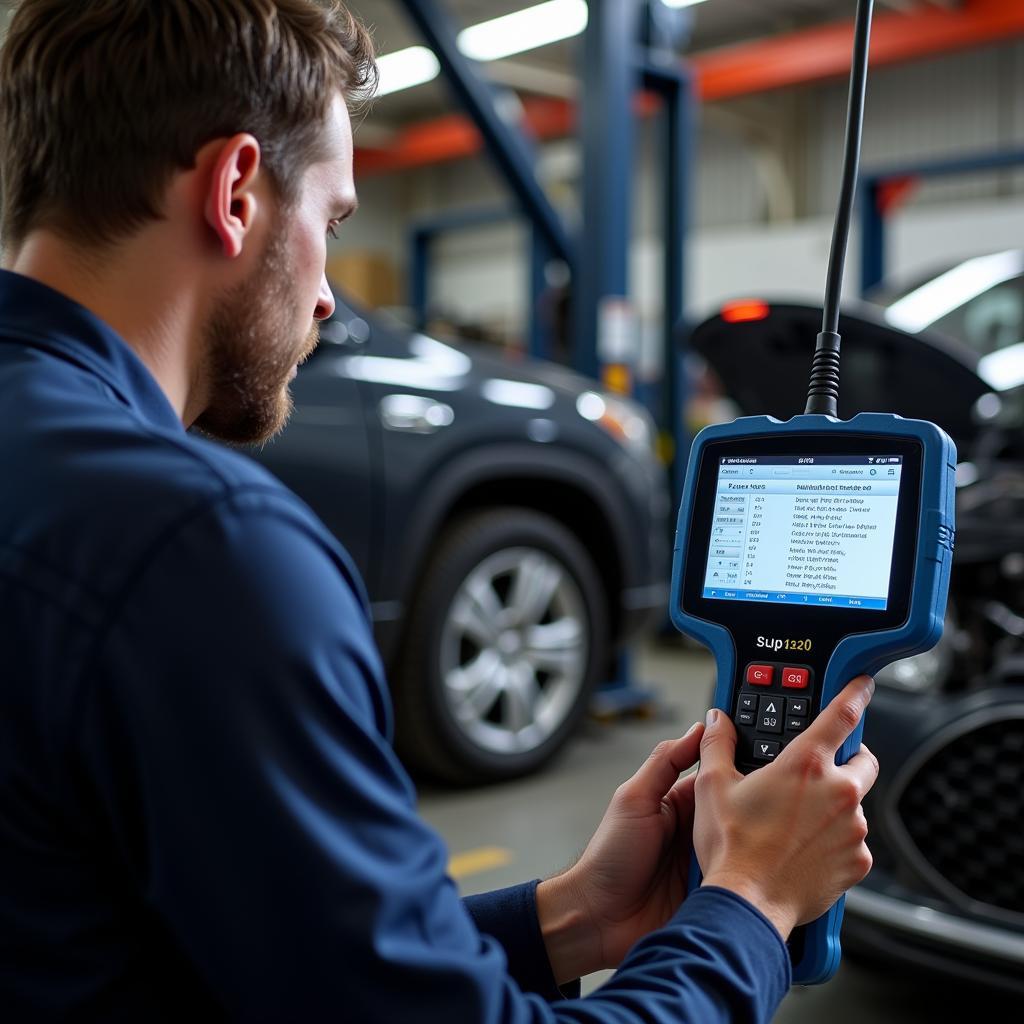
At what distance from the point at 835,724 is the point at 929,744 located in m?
1.19

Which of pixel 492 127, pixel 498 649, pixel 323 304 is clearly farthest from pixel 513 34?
pixel 323 304

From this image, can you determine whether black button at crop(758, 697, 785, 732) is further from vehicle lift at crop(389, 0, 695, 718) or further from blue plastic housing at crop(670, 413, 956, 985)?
vehicle lift at crop(389, 0, 695, 718)

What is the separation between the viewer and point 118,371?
0.72 meters

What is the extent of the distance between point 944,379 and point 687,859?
3.62ft

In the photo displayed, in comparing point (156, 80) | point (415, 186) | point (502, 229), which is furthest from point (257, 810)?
point (415, 186)

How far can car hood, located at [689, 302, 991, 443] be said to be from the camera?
64.1 inches

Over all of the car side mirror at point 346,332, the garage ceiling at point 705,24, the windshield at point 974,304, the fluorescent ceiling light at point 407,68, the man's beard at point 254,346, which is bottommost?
the man's beard at point 254,346

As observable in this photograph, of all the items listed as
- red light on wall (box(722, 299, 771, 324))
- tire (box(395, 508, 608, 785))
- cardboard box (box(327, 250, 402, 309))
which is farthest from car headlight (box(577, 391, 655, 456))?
cardboard box (box(327, 250, 402, 309))

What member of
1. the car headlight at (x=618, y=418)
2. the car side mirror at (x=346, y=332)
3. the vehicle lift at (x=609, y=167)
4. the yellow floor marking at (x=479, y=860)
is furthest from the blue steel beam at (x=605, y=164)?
the yellow floor marking at (x=479, y=860)

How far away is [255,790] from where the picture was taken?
559 millimetres

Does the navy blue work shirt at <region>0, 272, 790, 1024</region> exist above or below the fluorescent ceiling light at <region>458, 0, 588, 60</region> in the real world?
below

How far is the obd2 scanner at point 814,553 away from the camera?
2.56ft

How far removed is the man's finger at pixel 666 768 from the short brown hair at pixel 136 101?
0.43m

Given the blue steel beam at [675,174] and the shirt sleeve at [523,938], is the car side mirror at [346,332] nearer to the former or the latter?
the blue steel beam at [675,174]
